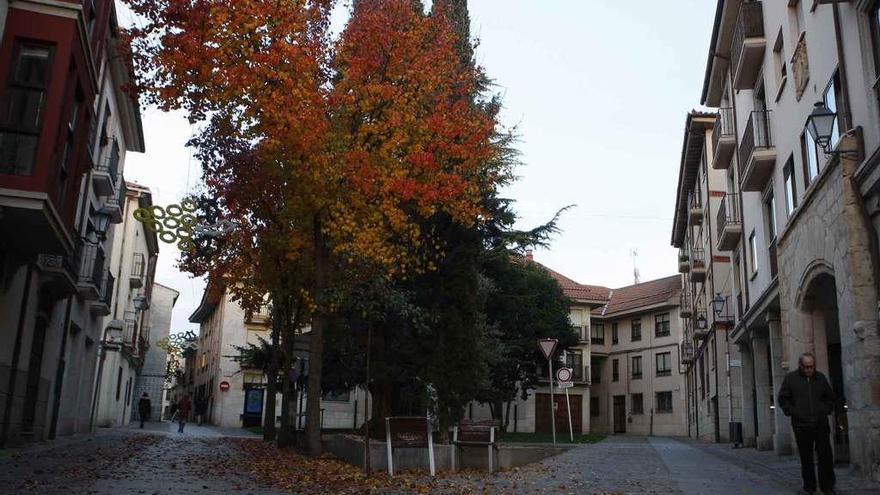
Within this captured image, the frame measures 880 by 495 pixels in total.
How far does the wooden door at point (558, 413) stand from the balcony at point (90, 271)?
128 ft

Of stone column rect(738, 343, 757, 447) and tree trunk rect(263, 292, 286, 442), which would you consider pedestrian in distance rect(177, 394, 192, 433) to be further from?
stone column rect(738, 343, 757, 447)

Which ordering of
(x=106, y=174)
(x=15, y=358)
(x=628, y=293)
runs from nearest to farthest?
(x=15, y=358) < (x=106, y=174) < (x=628, y=293)

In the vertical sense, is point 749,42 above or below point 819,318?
above

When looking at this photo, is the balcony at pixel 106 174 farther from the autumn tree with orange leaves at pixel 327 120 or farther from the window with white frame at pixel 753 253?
the window with white frame at pixel 753 253

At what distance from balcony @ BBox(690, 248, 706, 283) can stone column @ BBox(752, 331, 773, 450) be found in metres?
13.9

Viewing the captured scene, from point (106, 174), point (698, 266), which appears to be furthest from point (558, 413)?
point (106, 174)

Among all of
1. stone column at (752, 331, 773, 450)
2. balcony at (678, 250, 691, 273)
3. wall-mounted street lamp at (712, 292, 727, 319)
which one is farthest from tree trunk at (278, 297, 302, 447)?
balcony at (678, 250, 691, 273)

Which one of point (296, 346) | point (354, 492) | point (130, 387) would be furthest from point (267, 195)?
point (130, 387)

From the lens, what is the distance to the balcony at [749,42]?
2080 cm

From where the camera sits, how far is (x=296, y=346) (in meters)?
18.9

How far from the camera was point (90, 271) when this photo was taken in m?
23.2

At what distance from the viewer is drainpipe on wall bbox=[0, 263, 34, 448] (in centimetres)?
1548

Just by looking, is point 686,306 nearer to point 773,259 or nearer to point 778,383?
point 773,259

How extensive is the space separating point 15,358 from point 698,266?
30326 millimetres
